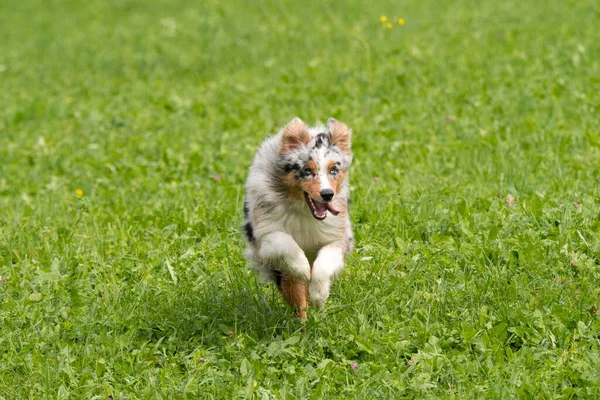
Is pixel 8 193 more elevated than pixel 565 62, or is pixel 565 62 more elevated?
pixel 565 62

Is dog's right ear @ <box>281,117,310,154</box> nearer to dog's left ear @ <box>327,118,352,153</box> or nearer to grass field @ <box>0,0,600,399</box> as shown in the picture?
dog's left ear @ <box>327,118,352,153</box>

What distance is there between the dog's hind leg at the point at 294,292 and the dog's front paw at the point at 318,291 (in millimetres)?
189

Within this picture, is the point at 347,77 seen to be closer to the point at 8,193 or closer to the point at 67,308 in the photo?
the point at 8,193

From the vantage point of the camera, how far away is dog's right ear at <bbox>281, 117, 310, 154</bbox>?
5086mm

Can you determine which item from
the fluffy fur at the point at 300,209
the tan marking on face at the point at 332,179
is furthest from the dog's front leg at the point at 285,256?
the tan marking on face at the point at 332,179

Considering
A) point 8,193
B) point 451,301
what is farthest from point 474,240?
point 8,193

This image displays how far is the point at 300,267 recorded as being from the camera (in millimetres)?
4992

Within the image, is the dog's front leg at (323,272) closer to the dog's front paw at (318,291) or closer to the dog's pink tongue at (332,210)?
the dog's front paw at (318,291)

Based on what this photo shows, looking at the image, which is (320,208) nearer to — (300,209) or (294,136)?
(300,209)

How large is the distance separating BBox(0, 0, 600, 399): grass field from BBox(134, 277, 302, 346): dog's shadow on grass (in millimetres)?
15

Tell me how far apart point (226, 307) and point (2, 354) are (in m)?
1.34

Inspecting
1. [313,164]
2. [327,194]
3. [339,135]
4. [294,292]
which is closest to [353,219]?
[294,292]

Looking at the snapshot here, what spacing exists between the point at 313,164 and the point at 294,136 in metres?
0.24

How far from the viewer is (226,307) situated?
217 inches
